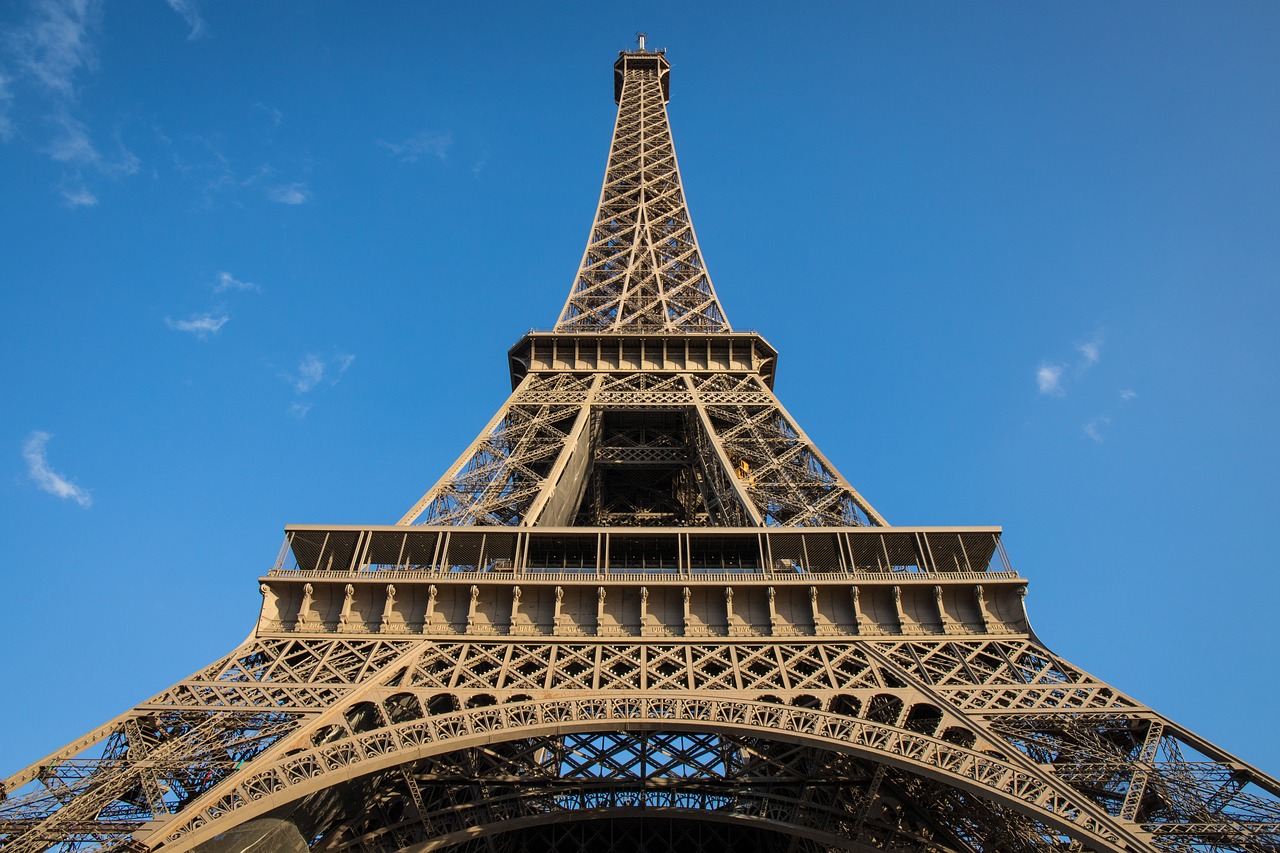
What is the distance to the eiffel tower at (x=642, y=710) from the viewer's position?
1529 centimetres

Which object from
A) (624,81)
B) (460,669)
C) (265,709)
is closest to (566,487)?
(460,669)

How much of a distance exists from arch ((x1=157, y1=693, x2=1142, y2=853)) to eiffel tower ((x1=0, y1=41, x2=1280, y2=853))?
0.05m

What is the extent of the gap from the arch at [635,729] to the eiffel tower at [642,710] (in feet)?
0.15

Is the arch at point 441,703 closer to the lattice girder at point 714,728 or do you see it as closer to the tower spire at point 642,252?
the lattice girder at point 714,728

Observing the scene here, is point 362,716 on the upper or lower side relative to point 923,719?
upper

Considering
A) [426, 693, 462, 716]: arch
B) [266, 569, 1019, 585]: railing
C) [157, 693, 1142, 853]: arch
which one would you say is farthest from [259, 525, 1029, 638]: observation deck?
[157, 693, 1142, 853]: arch

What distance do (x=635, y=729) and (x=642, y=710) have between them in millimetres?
374

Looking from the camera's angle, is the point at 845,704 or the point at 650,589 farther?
the point at 650,589

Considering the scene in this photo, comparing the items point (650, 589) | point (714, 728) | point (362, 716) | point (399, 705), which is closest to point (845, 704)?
point (714, 728)

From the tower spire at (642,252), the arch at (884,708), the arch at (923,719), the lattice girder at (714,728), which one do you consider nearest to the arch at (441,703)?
the lattice girder at (714,728)

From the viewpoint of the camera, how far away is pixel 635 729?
16.8 metres

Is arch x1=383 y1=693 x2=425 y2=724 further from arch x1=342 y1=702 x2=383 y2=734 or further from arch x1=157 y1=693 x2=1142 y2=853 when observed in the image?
arch x1=157 y1=693 x2=1142 y2=853

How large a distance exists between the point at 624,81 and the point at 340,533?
1865 inches

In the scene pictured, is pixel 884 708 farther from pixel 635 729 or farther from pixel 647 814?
pixel 635 729
